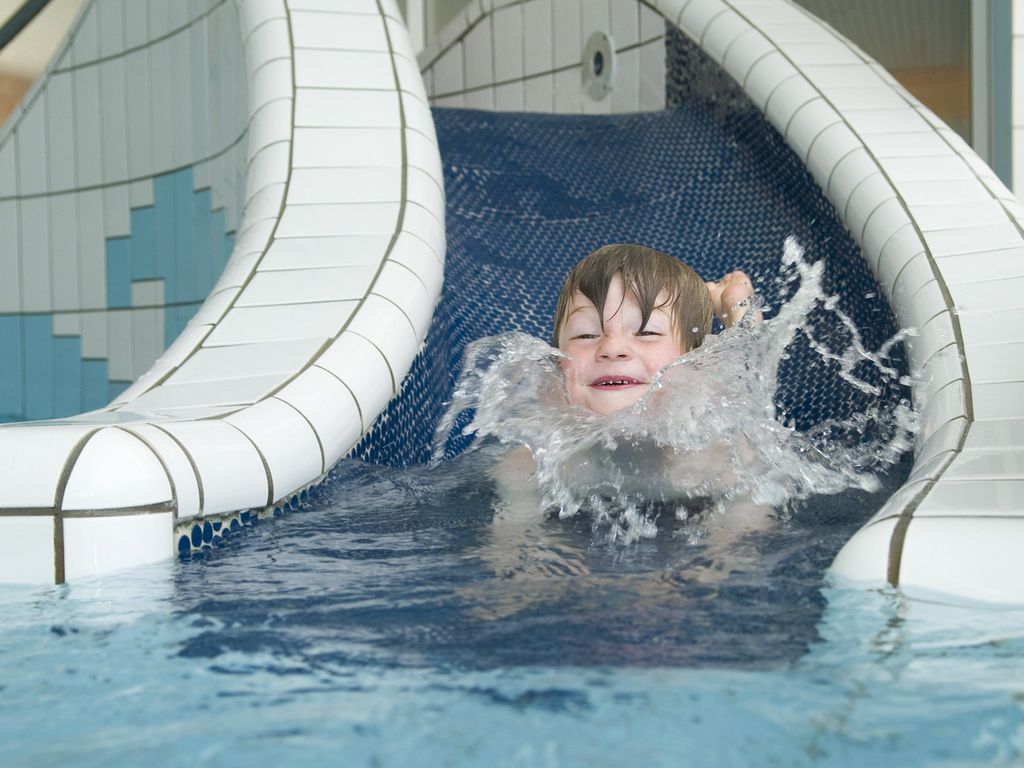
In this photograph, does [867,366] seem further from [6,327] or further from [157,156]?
[6,327]

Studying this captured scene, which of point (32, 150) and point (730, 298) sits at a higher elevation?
point (32, 150)

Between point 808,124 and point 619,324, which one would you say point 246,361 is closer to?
point 619,324

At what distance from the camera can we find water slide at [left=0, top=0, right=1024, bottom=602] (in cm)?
140

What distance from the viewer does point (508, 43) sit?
15.7ft

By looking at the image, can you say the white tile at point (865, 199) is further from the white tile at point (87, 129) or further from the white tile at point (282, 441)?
the white tile at point (87, 129)

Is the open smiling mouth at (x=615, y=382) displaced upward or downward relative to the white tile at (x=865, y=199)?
downward

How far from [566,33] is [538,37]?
0.62 feet

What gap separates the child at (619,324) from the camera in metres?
1.97

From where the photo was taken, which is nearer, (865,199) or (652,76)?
(865,199)

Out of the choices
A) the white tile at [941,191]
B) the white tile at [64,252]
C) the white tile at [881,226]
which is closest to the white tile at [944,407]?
the white tile at [881,226]

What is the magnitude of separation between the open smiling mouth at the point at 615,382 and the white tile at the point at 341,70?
1142 mm

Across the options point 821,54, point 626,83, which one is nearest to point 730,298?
point 821,54

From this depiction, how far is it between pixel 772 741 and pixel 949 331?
1.45 meters

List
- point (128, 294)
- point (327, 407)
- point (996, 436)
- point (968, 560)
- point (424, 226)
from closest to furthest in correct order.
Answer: point (968, 560) < point (996, 436) < point (327, 407) < point (424, 226) < point (128, 294)
